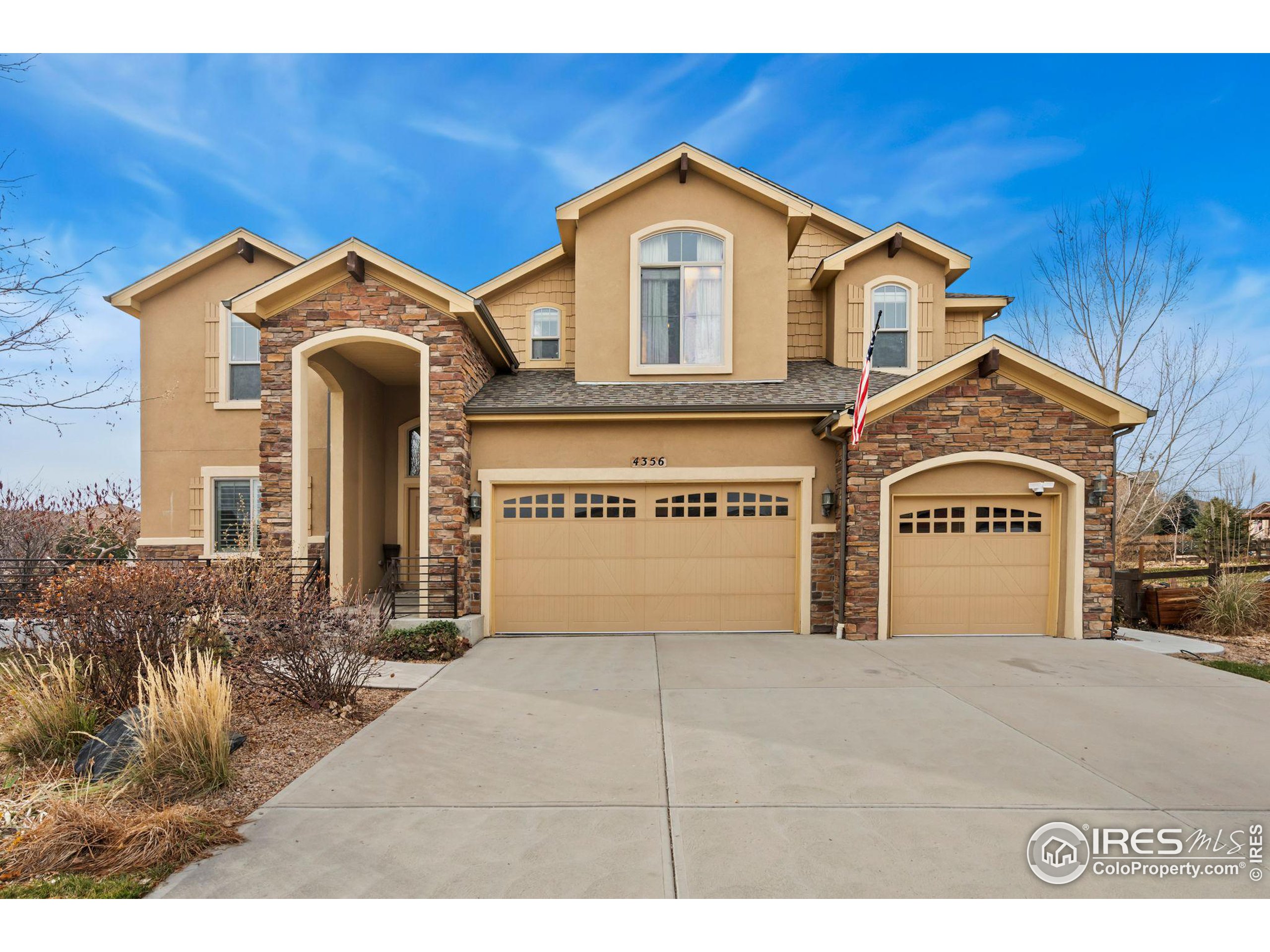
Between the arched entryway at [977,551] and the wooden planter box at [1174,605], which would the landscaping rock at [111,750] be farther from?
the wooden planter box at [1174,605]

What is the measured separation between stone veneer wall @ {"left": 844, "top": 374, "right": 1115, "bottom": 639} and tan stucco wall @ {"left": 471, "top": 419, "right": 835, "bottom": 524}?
0.77 metres

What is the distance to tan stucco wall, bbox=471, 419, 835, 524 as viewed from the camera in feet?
32.0

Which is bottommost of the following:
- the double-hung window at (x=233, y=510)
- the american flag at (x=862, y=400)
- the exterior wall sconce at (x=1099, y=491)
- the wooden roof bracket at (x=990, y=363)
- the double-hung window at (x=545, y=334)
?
the double-hung window at (x=233, y=510)

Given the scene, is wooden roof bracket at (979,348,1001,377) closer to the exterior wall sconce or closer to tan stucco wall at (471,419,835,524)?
the exterior wall sconce

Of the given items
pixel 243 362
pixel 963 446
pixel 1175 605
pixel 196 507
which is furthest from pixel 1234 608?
pixel 196 507

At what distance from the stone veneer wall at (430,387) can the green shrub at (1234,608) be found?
1241 cm

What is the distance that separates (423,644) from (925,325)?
10.8 m

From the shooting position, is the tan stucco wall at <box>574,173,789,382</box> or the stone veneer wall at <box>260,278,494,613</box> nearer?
the stone veneer wall at <box>260,278,494,613</box>

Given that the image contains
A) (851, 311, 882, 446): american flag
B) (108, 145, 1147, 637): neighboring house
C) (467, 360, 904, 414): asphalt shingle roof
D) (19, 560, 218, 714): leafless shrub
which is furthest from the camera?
(467, 360, 904, 414): asphalt shingle roof

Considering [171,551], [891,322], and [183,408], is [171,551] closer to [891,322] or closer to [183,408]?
[183,408]

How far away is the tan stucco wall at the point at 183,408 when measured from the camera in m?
12.0

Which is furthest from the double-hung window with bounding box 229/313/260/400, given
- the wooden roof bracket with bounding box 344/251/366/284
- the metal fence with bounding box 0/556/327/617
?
the wooden roof bracket with bounding box 344/251/366/284

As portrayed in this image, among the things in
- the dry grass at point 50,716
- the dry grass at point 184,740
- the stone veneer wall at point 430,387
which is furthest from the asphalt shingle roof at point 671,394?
the dry grass at point 184,740

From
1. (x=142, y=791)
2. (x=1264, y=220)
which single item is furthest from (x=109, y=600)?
(x=1264, y=220)
